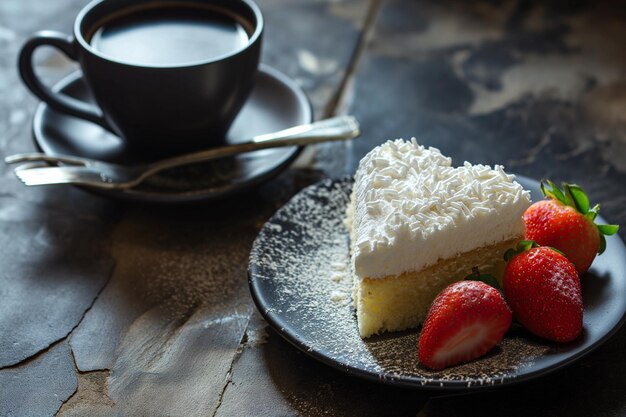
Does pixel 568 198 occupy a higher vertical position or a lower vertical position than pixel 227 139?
higher

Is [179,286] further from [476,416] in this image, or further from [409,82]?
[409,82]

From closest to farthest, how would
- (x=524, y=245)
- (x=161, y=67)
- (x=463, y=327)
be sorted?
(x=463, y=327) < (x=524, y=245) < (x=161, y=67)

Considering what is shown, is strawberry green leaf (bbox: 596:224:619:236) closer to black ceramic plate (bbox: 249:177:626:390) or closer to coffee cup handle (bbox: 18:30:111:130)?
black ceramic plate (bbox: 249:177:626:390)

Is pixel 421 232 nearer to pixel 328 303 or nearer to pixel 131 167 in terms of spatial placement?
pixel 328 303

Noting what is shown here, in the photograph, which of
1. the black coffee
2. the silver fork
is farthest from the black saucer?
the black coffee

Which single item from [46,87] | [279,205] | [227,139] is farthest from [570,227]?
[46,87]

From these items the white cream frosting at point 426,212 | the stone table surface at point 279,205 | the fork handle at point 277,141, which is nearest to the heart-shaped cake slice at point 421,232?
the white cream frosting at point 426,212

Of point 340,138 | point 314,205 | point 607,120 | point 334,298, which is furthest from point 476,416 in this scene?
point 607,120

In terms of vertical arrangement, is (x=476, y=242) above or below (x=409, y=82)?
above
